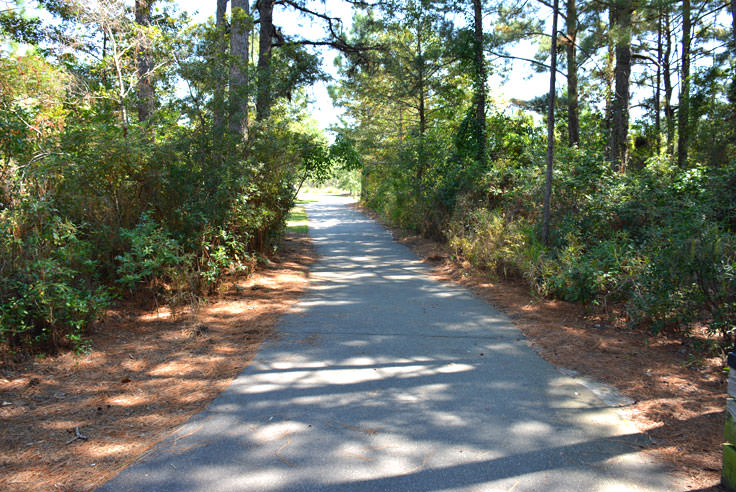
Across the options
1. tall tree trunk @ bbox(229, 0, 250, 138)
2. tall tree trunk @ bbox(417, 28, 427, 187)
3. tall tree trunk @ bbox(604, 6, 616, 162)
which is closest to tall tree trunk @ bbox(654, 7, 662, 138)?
tall tree trunk @ bbox(604, 6, 616, 162)

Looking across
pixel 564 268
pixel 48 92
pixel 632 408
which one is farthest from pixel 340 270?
pixel 632 408

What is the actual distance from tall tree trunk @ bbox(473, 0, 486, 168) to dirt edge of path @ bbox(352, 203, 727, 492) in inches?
296

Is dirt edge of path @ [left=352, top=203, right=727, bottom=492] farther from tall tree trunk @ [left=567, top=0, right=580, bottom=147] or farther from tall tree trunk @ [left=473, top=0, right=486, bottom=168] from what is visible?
tall tree trunk @ [left=473, top=0, right=486, bottom=168]

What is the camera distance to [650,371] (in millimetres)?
4629

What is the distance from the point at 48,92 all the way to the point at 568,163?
981cm

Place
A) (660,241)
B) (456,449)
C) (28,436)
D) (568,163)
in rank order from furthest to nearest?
(568,163), (660,241), (28,436), (456,449)

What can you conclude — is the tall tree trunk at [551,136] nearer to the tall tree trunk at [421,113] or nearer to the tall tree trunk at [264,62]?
the tall tree trunk at [264,62]

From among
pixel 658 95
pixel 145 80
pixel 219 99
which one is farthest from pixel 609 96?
pixel 145 80

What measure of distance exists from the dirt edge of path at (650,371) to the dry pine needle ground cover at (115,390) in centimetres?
354

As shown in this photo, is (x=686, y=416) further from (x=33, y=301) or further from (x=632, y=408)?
(x=33, y=301)

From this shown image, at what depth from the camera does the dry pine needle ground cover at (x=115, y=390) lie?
10.2 feet

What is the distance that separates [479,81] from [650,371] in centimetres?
1178

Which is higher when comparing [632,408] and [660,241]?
[660,241]

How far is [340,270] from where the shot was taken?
11094 millimetres
